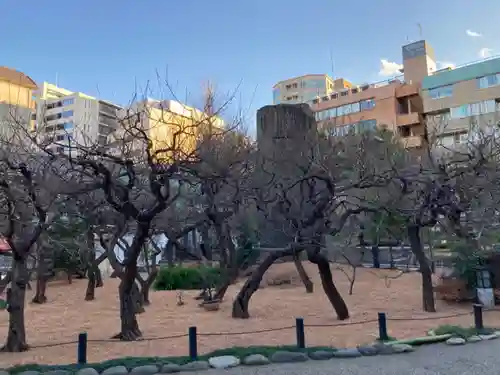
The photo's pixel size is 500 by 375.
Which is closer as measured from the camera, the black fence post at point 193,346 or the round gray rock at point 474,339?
the black fence post at point 193,346

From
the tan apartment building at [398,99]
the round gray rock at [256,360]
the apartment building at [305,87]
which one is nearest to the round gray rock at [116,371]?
the round gray rock at [256,360]

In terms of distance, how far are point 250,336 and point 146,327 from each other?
287 centimetres

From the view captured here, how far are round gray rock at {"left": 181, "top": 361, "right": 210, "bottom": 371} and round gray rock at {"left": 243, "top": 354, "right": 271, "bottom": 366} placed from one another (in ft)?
2.06

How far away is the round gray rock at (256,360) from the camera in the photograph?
6.70 meters

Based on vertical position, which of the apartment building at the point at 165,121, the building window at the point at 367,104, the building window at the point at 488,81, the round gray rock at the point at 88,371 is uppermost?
the building window at the point at 367,104

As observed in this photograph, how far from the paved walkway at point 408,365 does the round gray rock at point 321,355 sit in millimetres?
126

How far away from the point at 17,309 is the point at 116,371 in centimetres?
301

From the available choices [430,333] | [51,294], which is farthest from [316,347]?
[51,294]

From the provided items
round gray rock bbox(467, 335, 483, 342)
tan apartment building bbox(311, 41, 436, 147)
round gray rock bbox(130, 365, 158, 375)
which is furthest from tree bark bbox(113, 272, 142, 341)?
tan apartment building bbox(311, 41, 436, 147)

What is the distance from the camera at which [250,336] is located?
879 centimetres

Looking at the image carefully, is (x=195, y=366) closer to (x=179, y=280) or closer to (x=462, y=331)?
(x=462, y=331)

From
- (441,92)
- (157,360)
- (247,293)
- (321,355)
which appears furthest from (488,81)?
(157,360)

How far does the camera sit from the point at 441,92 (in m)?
36.4

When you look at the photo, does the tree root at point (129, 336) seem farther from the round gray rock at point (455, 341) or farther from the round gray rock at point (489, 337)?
the round gray rock at point (489, 337)
